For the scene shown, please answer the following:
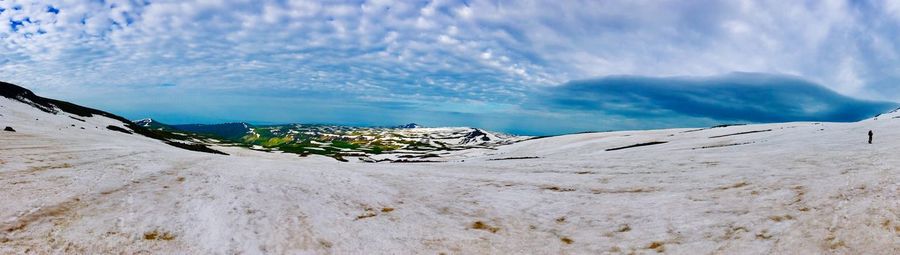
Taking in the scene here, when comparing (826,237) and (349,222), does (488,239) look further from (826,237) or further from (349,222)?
(826,237)

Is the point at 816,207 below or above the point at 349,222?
above

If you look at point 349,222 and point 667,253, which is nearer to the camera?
point 667,253

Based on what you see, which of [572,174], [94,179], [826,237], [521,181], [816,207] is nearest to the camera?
[826,237]

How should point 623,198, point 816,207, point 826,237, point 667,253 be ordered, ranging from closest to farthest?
point 826,237
point 667,253
point 816,207
point 623,198

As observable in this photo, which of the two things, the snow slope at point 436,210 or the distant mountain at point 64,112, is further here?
the distant mountain at point 64,112

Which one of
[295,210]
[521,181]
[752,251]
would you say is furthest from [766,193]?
[295,210]

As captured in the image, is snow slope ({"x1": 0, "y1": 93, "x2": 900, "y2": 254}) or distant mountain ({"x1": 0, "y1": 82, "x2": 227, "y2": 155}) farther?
distant mountain ({"x1": 0, "y1": 82, "x2": 227, "y2": 155})

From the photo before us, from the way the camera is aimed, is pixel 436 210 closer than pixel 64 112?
Yes

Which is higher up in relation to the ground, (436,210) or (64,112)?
(64,112)
